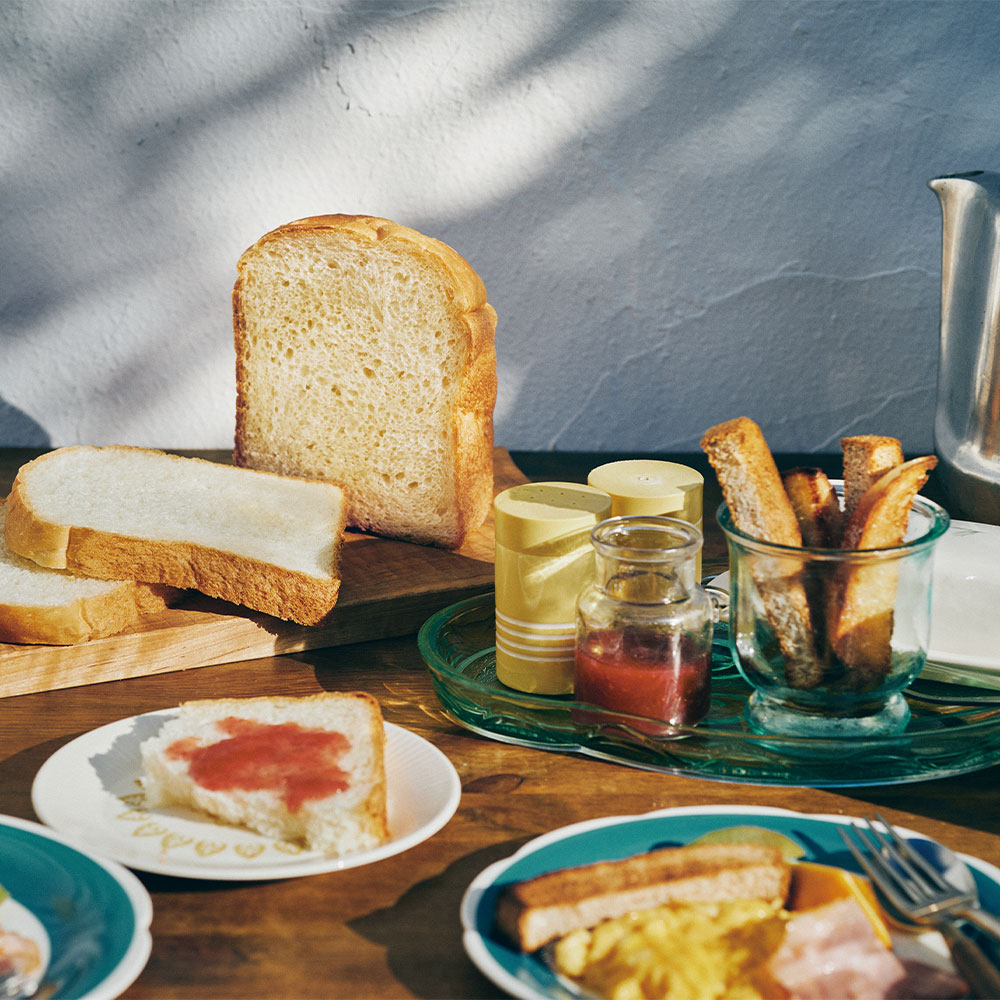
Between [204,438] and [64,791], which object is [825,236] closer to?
[204,438]

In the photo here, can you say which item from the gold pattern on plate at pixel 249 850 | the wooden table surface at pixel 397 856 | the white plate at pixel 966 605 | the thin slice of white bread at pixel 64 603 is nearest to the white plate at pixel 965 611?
the white plate at pixel 966 605

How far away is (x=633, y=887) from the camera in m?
0.64

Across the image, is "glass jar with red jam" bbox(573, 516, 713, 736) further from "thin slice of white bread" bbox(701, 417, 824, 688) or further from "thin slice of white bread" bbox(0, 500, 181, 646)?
"thin slice of white bread" bbox(0, 500, 181, 646)

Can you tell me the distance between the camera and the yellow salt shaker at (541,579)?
0.93 metres

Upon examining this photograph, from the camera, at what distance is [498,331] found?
1791 mm

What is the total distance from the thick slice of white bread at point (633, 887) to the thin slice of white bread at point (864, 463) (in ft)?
1.12

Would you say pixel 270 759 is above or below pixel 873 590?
below

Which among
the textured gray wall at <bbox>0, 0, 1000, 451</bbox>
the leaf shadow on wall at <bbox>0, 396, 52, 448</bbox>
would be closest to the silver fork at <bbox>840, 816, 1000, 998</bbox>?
the textured gray wall at <bbox>0, 0, 1000, 451</bbox>

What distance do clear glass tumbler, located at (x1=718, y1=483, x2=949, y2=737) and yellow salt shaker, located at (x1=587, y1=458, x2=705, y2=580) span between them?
11cm

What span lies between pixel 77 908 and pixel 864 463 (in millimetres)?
678

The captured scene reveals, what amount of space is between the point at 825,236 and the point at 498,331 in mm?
567

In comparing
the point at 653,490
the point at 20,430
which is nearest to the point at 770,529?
the point at 653,490

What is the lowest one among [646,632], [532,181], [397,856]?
[397,856]

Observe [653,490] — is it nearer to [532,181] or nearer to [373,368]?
[373,368]
